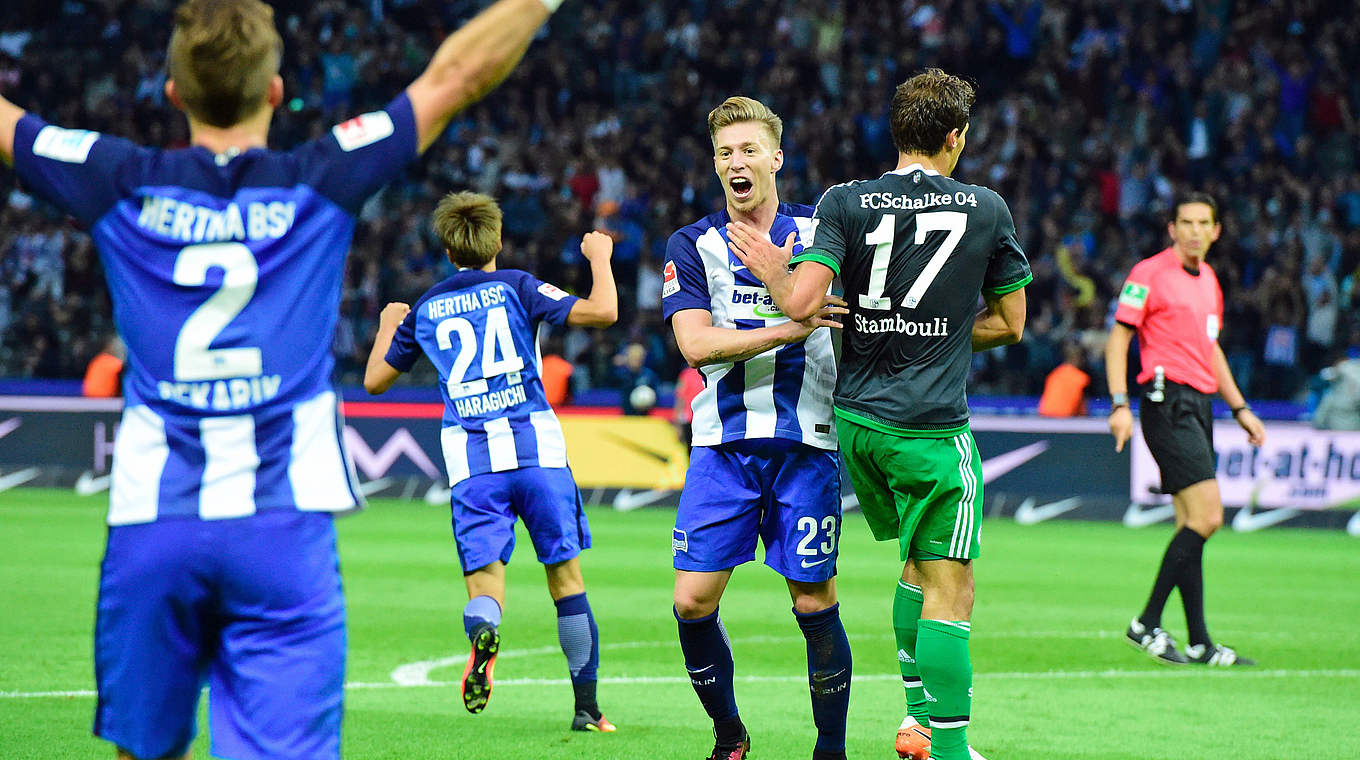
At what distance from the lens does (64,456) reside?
19.1m

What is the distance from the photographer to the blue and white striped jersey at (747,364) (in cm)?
534

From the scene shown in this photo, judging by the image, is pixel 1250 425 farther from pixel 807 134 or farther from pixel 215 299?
pixel 807 134

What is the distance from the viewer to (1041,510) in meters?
16.9

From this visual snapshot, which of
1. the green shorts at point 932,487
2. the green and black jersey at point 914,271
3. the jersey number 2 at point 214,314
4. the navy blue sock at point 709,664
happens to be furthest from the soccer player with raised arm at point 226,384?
the navy blue sock at point 709,664

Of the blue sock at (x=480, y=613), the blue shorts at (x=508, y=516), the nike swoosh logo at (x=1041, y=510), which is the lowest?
the nike swoosh logo at (x=1041, y=510)

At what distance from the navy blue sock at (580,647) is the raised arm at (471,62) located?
3.64 meters

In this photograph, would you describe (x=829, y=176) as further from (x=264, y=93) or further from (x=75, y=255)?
(x=264, y=93)

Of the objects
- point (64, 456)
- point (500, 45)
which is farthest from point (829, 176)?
point (500, 45)

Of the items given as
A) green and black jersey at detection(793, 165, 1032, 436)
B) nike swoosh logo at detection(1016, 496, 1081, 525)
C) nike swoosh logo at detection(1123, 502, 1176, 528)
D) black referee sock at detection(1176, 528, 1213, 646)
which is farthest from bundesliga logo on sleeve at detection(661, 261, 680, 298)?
nike swoosh logo at detection(1123, 502, 1176, 528)

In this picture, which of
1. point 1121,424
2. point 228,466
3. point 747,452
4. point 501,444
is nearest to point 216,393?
point 228,466

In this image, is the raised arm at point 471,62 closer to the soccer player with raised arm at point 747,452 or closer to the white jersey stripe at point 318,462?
the white jersey stripe at point 318,462

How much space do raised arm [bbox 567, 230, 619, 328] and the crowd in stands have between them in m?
13.1

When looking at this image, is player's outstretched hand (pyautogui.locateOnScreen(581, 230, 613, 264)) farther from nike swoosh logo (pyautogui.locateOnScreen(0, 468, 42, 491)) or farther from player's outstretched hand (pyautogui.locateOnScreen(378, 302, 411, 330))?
nike swoosh logo (pyautogui.locateOnScreen(0, 468, 42, 491))

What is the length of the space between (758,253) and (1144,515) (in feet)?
41.8
